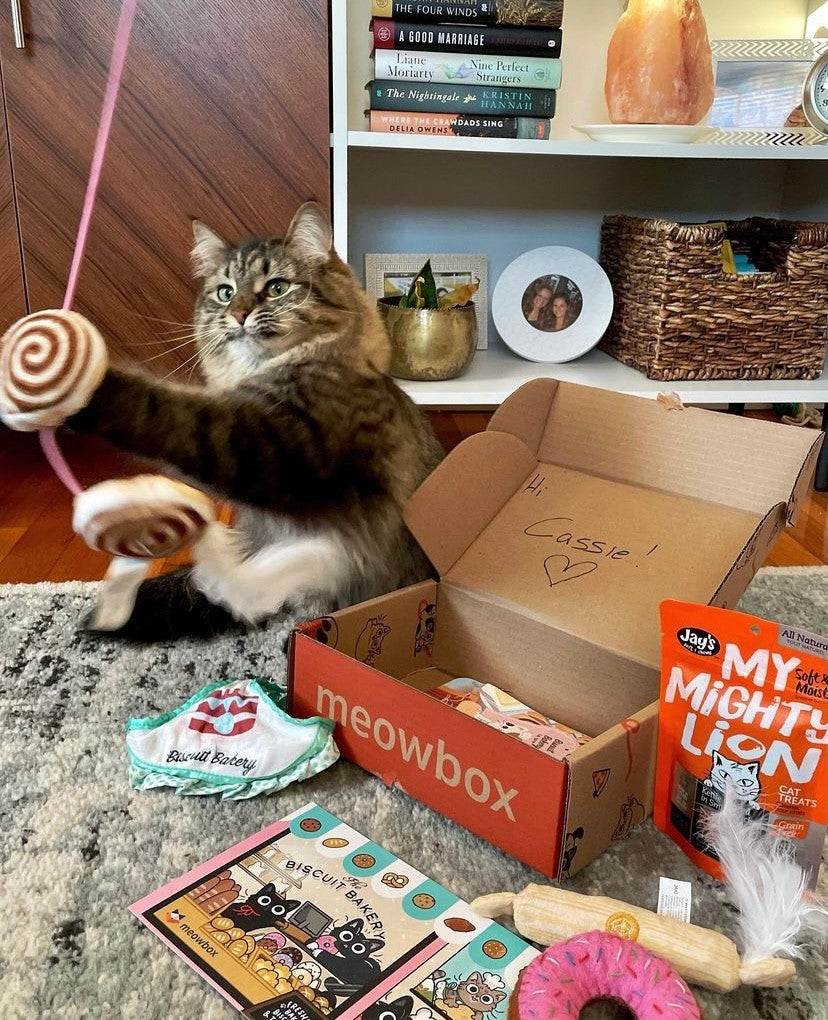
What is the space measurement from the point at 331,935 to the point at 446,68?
61.2 inches

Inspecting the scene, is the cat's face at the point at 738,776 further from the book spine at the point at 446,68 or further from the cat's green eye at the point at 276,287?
the book spine at the point at 446,68

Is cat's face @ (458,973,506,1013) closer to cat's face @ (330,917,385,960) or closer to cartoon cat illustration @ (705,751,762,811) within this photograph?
cat's face @ (330,917,385,960)

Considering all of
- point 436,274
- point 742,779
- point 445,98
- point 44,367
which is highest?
point 445,98

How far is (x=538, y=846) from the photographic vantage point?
0.78 metres

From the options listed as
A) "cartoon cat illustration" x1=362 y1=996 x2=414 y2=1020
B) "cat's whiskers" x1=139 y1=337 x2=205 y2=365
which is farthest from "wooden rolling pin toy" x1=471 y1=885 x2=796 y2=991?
"cat's whiskers" x1=139 y1=337 x2=205 y2=365

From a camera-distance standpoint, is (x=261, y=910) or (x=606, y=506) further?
(x=606, y=506)

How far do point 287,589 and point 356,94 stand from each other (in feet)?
4.85

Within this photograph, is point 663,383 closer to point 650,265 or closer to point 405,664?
point 650,265

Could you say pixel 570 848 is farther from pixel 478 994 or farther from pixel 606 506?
pixel 606 506

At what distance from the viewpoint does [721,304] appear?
175 cm

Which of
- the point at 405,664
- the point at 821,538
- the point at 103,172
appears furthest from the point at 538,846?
the point at 103,172

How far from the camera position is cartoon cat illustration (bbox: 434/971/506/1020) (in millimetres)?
652

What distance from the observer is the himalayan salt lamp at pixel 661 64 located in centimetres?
168

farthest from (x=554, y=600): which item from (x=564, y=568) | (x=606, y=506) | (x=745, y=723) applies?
(x=745, y=723)
